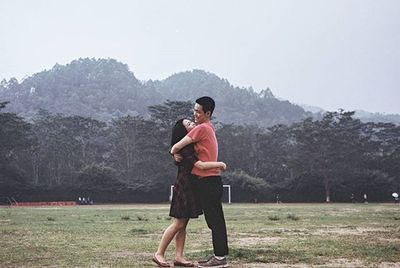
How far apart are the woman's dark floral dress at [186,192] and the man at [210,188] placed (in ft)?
0.23

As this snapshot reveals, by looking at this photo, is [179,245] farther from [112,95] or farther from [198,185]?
[112,95]

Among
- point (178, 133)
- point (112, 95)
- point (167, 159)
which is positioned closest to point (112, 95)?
point (112, 95)

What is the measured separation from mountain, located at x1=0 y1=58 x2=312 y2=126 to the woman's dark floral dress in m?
95.1

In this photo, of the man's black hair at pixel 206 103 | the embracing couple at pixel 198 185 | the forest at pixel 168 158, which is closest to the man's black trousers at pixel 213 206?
the embracing couple at pixel 198 185

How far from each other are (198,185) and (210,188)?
0.45ft

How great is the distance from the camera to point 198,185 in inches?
220

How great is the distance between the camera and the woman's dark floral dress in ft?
18.5

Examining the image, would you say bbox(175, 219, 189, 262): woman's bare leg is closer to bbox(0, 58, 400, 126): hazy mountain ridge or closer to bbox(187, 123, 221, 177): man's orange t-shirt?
bbox(187, 123, 221, 177): man's orange t-shirt

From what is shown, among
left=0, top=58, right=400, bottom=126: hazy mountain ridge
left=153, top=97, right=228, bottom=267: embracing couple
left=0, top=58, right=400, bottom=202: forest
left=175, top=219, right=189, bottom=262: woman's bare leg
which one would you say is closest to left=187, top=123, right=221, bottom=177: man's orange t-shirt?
left=153, top=97, right=228, bottom=267: embracing couple

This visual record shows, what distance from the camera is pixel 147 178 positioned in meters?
62.7

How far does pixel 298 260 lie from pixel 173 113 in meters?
62.1

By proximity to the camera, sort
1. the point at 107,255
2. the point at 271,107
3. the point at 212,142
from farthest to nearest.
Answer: the point at 271,107, the point at 107,255, the point at 212,142

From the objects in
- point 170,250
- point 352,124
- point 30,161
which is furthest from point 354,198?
point 170,250

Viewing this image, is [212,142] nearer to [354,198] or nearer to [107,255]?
[107,255]
